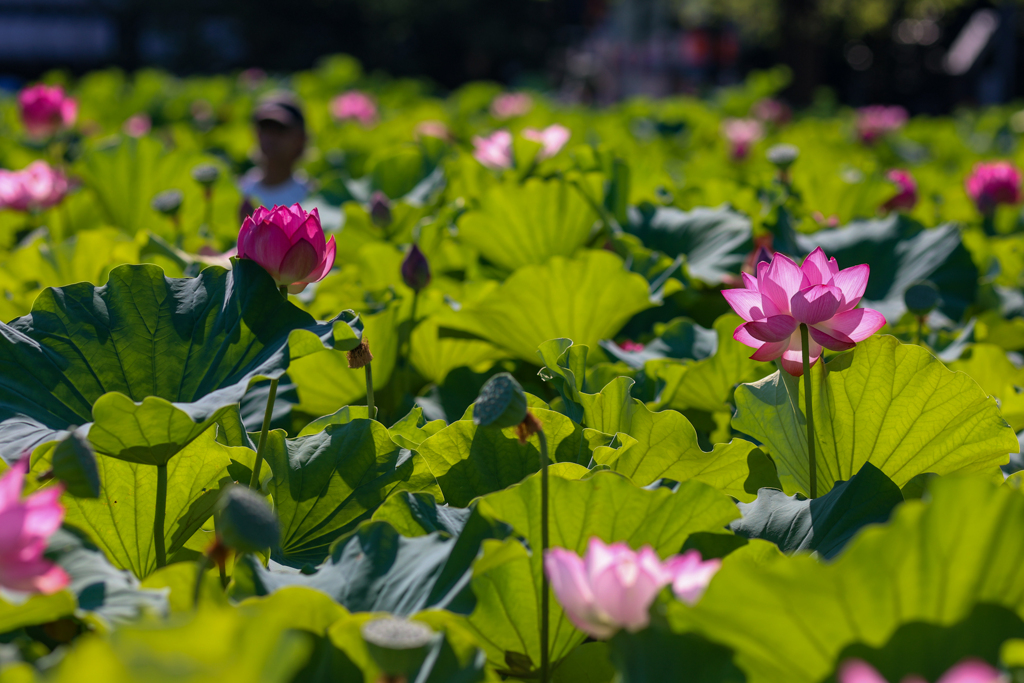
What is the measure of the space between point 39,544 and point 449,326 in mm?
845

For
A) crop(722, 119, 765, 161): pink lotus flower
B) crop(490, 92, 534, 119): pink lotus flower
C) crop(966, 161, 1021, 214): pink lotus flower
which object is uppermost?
crop(966, 161, 1021, 214): pink lotus flower

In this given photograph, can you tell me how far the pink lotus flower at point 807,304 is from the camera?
0.81m

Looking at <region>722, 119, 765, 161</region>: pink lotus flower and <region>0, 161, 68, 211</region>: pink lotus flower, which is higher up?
<region>0, 161, 68, 211</region>: pink lotus flower

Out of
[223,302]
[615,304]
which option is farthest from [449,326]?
[223,302]

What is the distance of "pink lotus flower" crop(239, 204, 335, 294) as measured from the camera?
888 millimetres

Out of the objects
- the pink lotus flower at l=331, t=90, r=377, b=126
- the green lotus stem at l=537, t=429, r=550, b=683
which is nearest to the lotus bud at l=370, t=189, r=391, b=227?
the green lotus stem at l=537, t=429, r=550, b=683

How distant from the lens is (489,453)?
0.88 meters

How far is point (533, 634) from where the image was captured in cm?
71

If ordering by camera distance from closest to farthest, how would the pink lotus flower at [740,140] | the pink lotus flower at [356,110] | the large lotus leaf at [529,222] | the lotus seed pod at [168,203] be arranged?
the large lotus leaf at [529,222] < the lotus seed pod at [168,203] < the pink lotus flower at [740,140] < the pink lotus flower at [356,110]

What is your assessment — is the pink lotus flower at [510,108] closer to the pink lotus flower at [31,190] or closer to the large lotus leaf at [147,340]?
the pink lotus flower at [31,190]

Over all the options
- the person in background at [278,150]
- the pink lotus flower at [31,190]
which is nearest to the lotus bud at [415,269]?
the pink lotus flower at [31,190]

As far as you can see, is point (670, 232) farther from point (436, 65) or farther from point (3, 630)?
point (436, 65)

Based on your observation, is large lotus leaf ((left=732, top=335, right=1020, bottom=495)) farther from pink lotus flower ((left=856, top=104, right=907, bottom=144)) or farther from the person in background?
pink lotus flower ((left=856, top=104, right=907, bottom=144))

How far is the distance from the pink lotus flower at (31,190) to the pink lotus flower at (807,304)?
1465 mm
